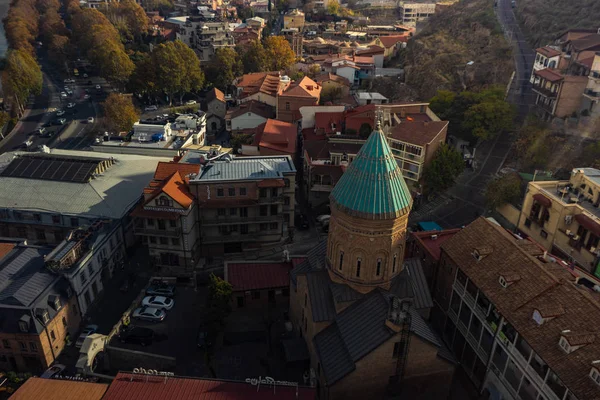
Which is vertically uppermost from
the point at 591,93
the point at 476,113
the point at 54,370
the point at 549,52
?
the point at 549,52

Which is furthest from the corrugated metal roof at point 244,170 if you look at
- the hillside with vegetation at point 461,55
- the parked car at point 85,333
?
the hillside with vegetation at point 461,55

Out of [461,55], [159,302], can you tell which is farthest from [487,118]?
[159,302]

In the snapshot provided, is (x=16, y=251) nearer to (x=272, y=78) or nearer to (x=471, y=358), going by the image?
(x=471, y=358)

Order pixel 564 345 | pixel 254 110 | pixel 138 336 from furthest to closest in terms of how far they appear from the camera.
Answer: pixel 254 110, pixel 138 336, pixel 564 345

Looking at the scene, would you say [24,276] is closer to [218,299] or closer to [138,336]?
[138,336]

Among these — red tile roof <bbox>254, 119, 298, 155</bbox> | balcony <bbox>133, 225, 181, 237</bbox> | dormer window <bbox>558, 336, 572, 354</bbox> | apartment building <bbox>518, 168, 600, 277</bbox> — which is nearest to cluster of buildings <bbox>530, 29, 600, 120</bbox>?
apartment building <bbox>518, 168, 600, 277</bbox>

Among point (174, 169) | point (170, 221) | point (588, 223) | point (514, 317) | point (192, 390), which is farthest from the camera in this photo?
point (174, 169)

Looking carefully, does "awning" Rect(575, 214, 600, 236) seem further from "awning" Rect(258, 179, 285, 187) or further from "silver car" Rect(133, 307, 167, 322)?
"silver car" Rect(133, 307, 167, 322)
